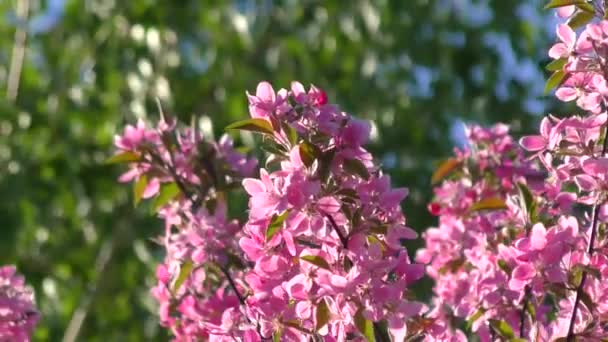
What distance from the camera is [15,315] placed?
1.37 metres

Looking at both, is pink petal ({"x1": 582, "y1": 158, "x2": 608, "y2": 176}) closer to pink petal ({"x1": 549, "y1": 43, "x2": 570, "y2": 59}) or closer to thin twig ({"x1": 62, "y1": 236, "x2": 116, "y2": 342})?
pink petal ({"x1": 549, "y1": 43, "x2": 570, "y2": 59})

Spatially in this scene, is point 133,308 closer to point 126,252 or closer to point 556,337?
point 126,252

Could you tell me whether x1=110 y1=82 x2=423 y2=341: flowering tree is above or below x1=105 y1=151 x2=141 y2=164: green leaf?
below

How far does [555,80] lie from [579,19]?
76 millimetres

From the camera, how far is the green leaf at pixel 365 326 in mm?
1027

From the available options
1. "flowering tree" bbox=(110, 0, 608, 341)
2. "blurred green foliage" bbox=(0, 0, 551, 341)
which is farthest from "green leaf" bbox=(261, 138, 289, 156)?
"blurred green foliage" bbox=(0, 0, 551, 341)

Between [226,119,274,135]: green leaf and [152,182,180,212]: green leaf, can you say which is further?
[152,182,180,212]: green leaf

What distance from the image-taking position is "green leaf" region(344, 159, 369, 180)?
1052 mm

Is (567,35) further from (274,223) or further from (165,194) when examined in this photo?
(165,194)

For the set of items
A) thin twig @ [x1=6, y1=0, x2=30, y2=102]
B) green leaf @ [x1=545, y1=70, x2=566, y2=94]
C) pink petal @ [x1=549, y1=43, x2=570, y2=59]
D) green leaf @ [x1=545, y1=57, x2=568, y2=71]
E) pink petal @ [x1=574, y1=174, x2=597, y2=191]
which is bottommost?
pink petal @ [x1=574, y1=174, x2=597, y2=191]

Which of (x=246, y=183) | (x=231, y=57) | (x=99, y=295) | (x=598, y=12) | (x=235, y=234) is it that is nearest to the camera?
(x=246, y=183)

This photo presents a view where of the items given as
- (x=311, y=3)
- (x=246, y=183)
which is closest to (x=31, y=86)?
(x=311, y=3)

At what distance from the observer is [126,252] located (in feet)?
11.3

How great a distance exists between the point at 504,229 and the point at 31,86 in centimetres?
251
